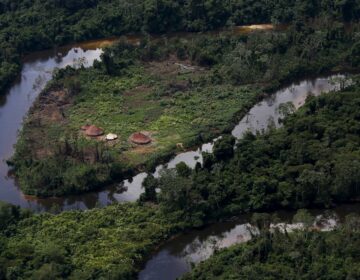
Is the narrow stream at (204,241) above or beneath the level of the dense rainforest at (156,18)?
beneath

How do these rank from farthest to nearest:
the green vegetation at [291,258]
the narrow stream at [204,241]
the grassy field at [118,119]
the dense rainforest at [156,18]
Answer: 1. the dense rainforest at [156,18]
2. the grassy field at [118,119]
3. the narrow stream at [204,241]
4. the green vegetation at [291,258]

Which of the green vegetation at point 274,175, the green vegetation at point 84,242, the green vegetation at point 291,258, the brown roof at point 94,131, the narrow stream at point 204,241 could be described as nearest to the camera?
the green vegetation at point 291,258

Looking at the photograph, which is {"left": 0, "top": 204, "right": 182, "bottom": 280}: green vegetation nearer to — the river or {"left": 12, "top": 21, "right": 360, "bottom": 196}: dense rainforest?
the river

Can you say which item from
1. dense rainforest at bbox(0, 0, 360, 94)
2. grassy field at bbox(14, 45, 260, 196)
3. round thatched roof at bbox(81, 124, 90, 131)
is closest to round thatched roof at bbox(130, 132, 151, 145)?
grassy field at bbox(14, 45, 260, 196)

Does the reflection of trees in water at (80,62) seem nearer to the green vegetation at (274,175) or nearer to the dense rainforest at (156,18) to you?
the dense rainforest at (156,18)

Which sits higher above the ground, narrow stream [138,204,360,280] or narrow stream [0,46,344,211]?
narrow stream [0,46,344,211]

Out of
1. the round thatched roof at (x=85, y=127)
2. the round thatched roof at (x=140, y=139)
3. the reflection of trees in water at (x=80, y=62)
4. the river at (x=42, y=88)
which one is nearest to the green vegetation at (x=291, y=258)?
the river at (x=42, y=88)
